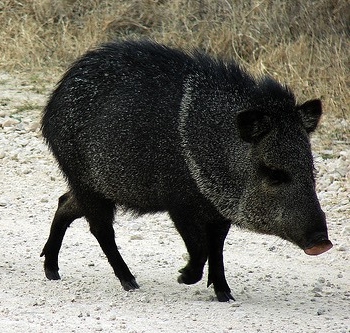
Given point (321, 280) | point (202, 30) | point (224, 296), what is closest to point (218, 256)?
point (224, 296)

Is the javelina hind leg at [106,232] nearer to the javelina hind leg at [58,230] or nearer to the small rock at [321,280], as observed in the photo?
the javelina hind leg at [58,230]

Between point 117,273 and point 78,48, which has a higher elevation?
point 117,273

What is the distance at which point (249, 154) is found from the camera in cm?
514

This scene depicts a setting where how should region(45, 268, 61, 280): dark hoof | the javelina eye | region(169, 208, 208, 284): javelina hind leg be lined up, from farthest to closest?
region(45, 268, 61, 280): dark hoof → region(169, 208, 208, 284): javelina hind leg → the javelina eye

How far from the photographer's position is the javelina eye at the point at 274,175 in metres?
5.01

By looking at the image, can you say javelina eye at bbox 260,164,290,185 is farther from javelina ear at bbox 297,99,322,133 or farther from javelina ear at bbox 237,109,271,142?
javelina ear at bbox 297,99,322,133

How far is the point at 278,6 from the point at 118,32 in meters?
1.76

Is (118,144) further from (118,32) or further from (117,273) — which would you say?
(118,32)

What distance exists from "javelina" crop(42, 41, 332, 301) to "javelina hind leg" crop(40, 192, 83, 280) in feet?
0.28

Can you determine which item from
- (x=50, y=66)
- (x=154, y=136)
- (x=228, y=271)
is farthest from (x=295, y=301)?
(x=50, y=66)

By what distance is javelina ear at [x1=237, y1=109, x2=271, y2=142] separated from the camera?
504 centimetres

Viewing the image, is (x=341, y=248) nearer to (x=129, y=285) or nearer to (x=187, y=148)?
(x=129, y=285)

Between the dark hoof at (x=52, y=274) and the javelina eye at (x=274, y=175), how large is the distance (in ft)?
4.82

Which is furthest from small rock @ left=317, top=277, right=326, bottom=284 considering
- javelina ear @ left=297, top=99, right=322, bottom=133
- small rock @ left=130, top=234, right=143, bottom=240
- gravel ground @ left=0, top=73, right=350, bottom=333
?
small rock @ left=130, top=234, right=143, bottom=240
